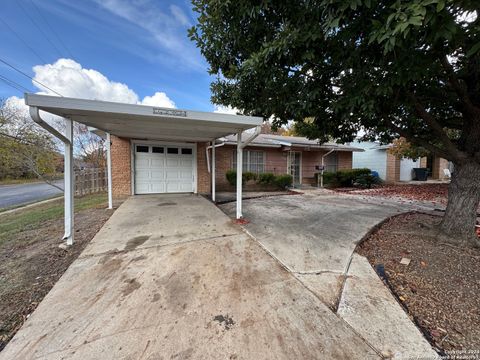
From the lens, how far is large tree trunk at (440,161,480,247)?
12.1ft

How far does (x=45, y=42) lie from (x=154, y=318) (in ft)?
43.7

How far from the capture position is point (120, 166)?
790cm

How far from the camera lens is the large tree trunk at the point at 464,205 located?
145 inches

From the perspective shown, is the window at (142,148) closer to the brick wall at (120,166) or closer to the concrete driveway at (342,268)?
the brick wall at (120,166)

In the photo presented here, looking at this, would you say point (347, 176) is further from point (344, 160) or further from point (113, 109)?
point (113, 109)

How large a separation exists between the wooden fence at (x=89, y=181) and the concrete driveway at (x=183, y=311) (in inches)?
323

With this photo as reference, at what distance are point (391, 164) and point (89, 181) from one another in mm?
20079

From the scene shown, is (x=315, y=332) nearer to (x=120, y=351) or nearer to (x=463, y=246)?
(x=120, y=351)

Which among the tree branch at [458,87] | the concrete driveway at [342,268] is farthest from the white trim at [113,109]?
the tree branch at [458,87]

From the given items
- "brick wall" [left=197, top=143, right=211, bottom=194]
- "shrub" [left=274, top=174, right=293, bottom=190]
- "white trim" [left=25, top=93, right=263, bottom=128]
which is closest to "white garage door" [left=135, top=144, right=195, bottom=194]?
"brick wall" [left=197, top=143, right=211, bottom=194]

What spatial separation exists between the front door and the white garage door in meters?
6.41

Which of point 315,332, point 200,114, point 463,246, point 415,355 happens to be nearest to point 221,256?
point 315,332

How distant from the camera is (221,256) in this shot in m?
3.26

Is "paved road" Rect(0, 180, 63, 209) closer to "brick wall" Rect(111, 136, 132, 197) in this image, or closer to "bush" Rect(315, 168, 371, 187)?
"brick wall" Rect(111, 136, 132, 197)
